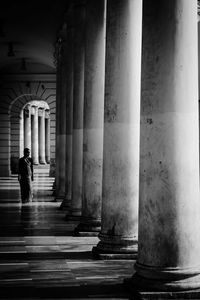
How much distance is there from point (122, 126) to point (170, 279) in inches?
159

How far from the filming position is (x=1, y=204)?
74.7 feet

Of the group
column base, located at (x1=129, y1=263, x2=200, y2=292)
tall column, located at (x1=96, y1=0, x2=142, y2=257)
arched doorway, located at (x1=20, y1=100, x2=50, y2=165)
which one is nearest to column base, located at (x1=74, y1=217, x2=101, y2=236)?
tall column, located at (x1=96, y1=0, x2=142, y2=257)

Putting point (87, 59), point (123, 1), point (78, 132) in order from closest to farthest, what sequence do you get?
1. point (123, 1)
2. point (87, 59)
3. point (78, 132)

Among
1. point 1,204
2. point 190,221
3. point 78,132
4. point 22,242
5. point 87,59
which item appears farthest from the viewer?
point 1,204


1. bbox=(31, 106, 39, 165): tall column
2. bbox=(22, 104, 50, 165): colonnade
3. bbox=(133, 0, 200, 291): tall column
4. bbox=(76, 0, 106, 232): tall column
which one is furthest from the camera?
bbox=(31, 106, 39, 165): tall column

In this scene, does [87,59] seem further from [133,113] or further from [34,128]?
[34,128]

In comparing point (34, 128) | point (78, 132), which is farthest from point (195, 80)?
Answer: point (34, 128)

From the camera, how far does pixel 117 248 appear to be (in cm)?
1132

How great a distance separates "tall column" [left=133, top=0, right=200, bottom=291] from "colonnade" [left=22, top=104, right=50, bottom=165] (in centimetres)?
5538

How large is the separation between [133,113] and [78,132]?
6.23m

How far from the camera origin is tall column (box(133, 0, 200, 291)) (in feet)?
26.9

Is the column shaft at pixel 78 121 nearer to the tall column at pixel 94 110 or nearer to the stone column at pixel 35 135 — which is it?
the tall column at pixel 94 110

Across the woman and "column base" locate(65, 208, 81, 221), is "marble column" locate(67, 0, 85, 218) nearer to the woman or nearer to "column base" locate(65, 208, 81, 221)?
"column base" locate(65, 208, 81, 221)

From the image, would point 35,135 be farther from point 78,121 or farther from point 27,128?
point 78,121
